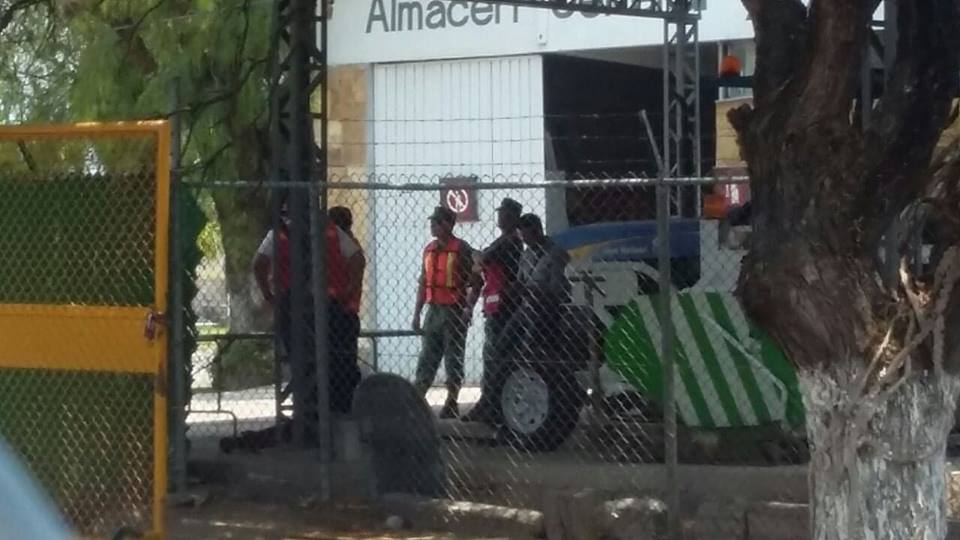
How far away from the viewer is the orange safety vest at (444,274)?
535 inches

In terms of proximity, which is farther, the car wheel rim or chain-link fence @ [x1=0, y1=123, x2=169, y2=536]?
the car wheel rim

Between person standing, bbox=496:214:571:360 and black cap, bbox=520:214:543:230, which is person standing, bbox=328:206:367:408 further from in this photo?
black cap, bbox=520:214:543:230

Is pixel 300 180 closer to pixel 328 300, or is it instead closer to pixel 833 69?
pixel 328 300

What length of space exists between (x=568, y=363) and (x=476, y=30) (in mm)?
9563

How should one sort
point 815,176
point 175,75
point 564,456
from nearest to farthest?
point 815,176
point 564,456
point 175,75

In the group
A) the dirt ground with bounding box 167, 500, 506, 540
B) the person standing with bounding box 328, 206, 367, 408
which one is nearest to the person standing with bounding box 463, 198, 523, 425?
the person standing with bounding box 328, 206, 367, 408

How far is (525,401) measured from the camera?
39.8ft

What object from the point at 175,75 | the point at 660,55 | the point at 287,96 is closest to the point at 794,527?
the point at 287,96

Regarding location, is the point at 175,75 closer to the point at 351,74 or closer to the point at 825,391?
the point at 351,74

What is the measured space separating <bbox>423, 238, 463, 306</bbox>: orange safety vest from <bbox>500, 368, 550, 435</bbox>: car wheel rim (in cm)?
153

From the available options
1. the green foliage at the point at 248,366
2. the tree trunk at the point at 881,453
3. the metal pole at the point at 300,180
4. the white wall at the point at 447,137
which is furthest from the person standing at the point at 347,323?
the white wall at the point at 447,137

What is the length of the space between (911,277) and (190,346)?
6138 mm

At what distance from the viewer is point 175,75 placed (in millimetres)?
15727

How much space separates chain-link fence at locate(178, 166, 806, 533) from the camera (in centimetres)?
1072
